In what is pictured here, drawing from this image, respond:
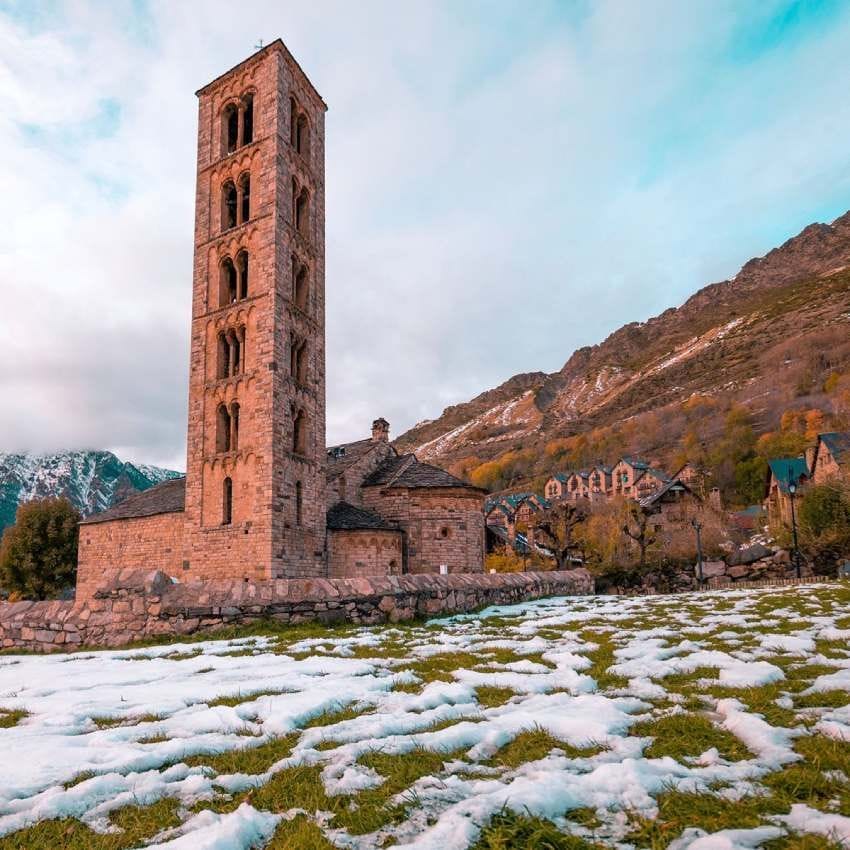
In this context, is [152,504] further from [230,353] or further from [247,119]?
[247,119]

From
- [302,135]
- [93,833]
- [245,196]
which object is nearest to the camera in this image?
[93,833]

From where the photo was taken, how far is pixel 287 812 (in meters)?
2.94

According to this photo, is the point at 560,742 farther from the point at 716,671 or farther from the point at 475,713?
the point at 716,671

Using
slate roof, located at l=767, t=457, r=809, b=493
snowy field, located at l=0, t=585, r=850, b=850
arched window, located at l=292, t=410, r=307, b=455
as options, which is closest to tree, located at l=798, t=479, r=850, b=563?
snowy field, located at l=0, t=585, r=850, b=850

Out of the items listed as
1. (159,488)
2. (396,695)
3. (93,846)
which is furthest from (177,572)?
(93,846)

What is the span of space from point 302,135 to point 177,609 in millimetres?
28578

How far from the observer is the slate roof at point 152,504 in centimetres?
2814

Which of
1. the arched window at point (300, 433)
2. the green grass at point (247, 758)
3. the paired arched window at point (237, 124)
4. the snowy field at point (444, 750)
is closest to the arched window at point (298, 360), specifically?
the arched window at point (300, 433)

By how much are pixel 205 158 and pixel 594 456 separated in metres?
109

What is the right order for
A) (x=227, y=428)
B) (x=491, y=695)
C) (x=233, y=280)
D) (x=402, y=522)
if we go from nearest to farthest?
(x=491, y=695)
(x=227, y=428)
(x=402, y=522)
(x=233, y=280)

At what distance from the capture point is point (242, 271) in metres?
28.1

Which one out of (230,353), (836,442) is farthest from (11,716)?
(836,442)

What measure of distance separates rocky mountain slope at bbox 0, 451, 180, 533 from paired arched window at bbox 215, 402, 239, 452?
376 ft

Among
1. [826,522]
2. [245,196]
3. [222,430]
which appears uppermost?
[245,196]
